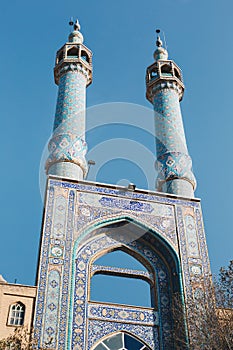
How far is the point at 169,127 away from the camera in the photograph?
13891 mm

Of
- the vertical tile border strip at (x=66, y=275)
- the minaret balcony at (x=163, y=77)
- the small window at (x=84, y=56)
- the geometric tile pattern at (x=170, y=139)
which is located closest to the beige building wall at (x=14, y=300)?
the vertical tile border strip at (x=66, y=275)

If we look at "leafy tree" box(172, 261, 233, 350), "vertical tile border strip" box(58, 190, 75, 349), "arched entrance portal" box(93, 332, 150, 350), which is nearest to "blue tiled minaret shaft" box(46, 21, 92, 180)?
"vertical tile border strip" box(58, 190, 75, 349)

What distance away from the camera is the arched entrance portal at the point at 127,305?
982 cm

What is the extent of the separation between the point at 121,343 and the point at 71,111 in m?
5.93

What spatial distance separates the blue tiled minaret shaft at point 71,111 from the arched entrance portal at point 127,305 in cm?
168

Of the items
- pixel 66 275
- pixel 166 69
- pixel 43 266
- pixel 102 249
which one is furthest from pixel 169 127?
pixel 43 266

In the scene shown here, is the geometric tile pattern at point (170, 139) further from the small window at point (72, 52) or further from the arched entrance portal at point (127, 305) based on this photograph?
the small window at point (72, 52)

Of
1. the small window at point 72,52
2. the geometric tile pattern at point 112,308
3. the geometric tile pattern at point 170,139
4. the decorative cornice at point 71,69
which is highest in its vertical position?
the small window at point 72,52

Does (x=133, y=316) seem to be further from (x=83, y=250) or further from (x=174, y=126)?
(x=174, y=126)

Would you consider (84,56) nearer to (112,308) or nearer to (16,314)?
(112,308)

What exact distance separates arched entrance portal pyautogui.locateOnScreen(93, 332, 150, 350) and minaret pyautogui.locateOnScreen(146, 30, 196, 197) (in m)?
3.78

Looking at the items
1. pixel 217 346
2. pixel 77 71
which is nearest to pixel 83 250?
pixel 217 346

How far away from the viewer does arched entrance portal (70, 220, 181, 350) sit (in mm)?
9820

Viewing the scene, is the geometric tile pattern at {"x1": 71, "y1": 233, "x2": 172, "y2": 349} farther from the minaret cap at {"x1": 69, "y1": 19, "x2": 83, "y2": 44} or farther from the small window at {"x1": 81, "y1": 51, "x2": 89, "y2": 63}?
the minaret cap at {"x1": 69, "y1": 19, "x2": 83, "y2": 44}
